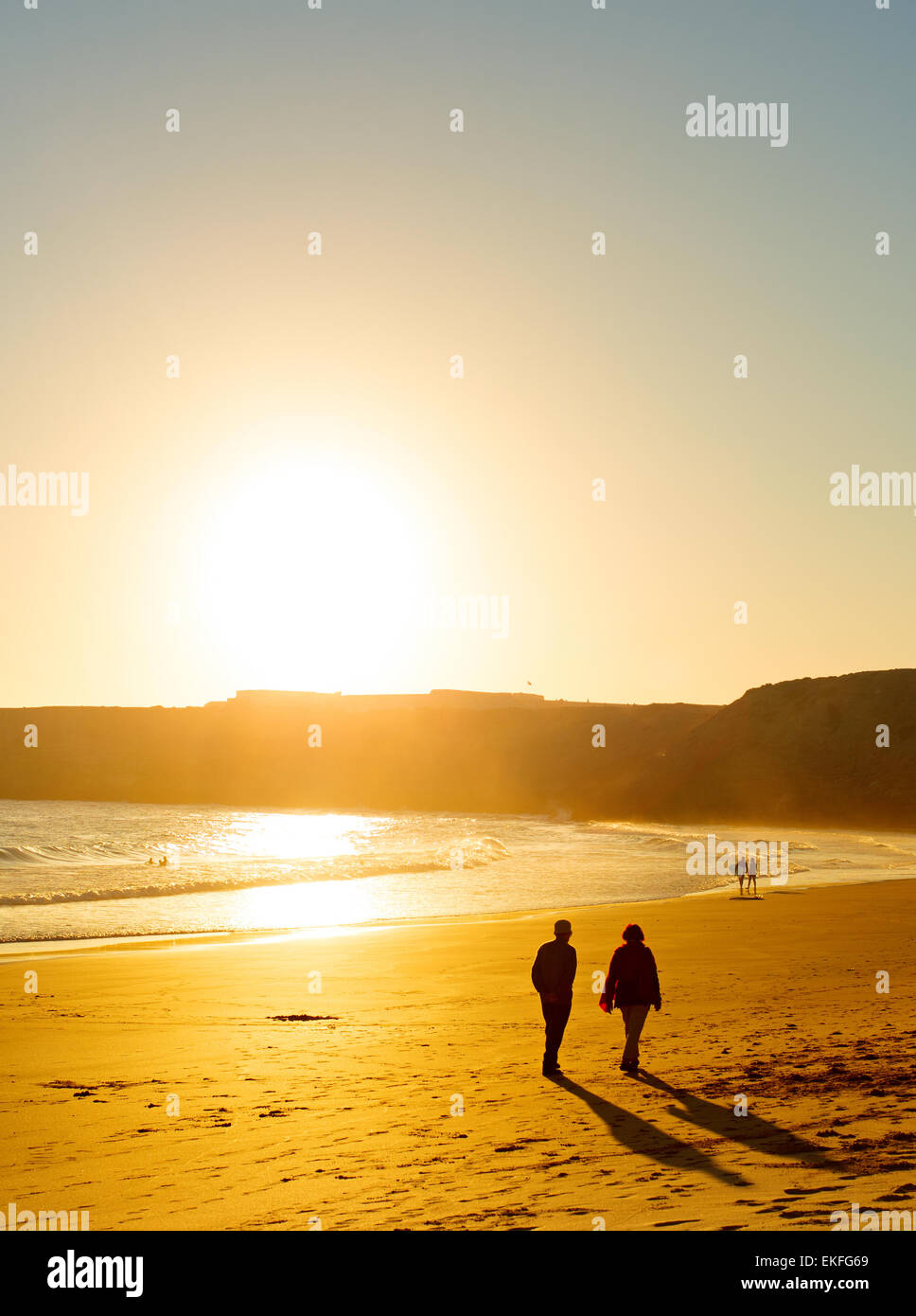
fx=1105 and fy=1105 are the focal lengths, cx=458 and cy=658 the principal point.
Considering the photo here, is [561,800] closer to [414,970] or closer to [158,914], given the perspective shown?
[158,914]

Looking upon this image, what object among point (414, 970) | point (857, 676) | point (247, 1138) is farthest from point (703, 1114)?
point (857, 676)

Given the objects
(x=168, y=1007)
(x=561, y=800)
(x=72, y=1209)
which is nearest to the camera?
(x=72, y=1209)

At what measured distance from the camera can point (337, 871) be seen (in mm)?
45156

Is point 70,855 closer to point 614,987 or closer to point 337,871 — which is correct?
point 337,871

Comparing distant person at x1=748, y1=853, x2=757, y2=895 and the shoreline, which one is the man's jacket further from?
distant person at x1=748, y1=853, x2=757, y2=895

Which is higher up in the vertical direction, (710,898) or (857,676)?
(857,676)

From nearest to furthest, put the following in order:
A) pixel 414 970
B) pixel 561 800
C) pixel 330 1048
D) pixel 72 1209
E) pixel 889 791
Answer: pixel 72 1209
pixel 330 1048
pixel 414 970
pixel 889 791
pixel 561 800

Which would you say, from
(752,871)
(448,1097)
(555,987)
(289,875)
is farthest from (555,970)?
(289,875)

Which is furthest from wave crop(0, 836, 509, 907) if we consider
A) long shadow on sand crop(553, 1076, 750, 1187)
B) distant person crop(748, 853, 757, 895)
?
long shadow on sand crop(553, 1076, 750, 1187)

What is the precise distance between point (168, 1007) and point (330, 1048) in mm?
4007

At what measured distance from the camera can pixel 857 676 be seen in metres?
104

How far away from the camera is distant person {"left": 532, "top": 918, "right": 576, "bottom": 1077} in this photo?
36.2ft

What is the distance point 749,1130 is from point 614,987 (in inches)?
132

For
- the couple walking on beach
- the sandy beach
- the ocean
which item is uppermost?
the couple walking on beach
